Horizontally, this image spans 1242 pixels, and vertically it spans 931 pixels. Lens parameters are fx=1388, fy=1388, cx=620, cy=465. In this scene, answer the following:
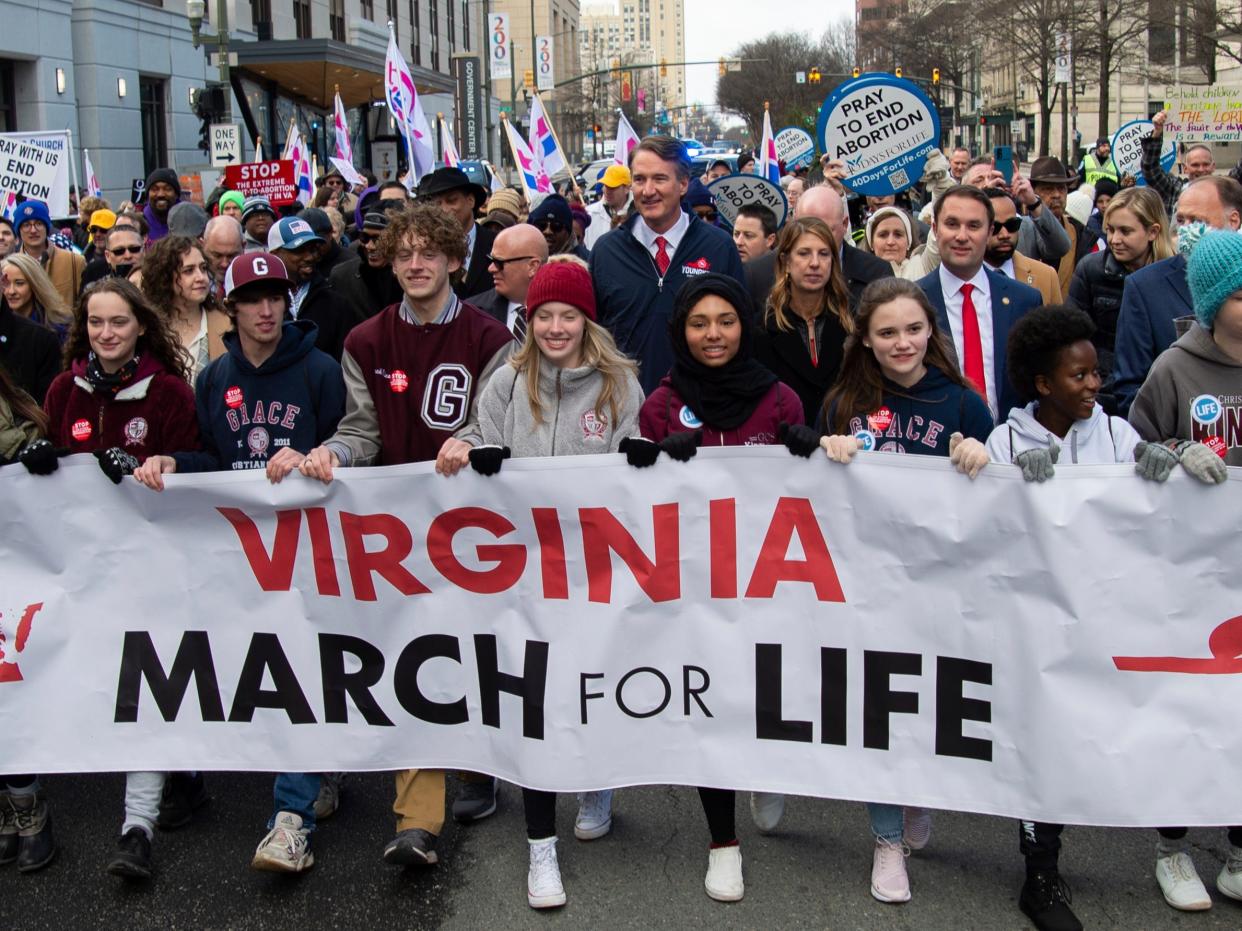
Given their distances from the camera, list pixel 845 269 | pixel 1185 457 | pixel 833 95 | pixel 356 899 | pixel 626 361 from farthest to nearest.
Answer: pixel 833 95, pixel 845 269, pixel 626 361, pixel 356 899, pixel 1185 457

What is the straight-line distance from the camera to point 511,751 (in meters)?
4.30

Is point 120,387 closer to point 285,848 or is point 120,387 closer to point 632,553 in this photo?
point 285,848

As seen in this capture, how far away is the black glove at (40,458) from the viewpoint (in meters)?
4.45

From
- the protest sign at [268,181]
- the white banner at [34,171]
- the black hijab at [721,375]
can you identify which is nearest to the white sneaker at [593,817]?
the black hijab at [721,375]

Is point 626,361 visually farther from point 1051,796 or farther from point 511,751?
point 1051,796

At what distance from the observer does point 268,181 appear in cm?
1404

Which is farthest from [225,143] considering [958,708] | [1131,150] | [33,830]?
[958,708]

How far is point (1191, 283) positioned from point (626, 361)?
5.75 feet

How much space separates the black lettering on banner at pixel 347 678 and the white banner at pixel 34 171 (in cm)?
959

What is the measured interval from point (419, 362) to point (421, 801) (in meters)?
1.47

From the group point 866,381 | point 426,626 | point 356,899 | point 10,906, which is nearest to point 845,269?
point 866,381

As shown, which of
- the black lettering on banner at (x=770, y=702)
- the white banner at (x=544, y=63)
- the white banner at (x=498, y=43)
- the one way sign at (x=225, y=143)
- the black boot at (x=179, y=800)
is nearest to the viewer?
the black lettering on banner at (x=770, y=702)

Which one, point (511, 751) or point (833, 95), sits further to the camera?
point (833, 95)

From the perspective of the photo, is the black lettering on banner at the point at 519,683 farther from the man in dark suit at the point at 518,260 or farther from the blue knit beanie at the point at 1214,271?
the blue knit beanie at the point at 1214,271
